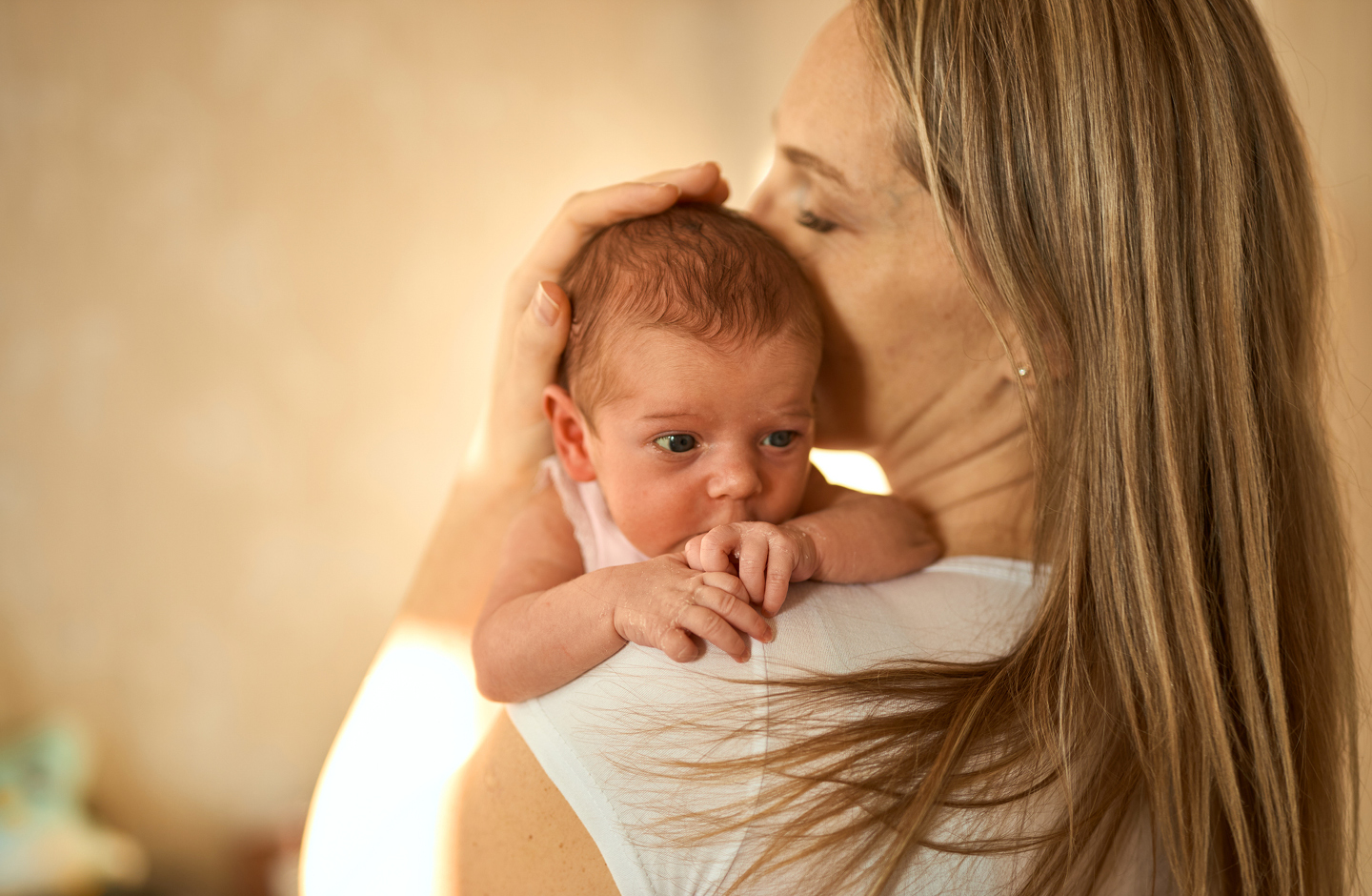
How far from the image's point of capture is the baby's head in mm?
988

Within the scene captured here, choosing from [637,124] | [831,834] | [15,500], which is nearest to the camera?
[831,834]

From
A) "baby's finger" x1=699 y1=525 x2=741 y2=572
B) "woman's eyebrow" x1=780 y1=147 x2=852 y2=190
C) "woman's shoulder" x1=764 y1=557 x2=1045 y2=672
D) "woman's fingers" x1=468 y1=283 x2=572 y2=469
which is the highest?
"woman's eyebrow" x1=780 y1=147 x2=852 y2=190

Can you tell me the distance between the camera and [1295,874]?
906 millimetres

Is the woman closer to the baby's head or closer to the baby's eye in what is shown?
the baby's head

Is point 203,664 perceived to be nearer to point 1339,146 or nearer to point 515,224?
point 515,224

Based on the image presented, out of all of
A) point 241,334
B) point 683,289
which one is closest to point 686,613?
point 683,289

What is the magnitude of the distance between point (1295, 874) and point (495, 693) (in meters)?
0.90

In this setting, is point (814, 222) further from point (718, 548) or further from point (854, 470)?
point (854, 470)

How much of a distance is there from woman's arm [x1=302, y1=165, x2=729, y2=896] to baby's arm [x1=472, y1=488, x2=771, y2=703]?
26cm

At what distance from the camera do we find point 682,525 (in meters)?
1.03

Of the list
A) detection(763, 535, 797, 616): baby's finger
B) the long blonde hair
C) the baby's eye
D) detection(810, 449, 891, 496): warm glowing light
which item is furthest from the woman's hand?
detection(810, 449, 891, 496): warm glowing light

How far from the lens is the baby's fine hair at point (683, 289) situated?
39.3 inches

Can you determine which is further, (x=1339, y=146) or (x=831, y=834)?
(x=1339, y=146)

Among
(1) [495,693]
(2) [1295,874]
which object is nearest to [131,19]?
(1) [495,693]
